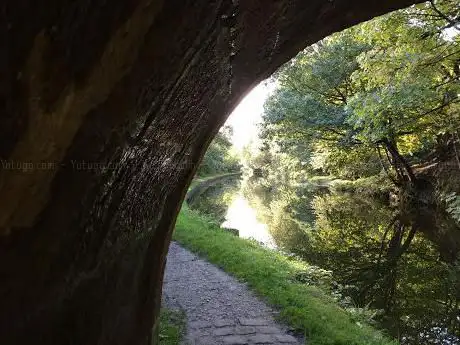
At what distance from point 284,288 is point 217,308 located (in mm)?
1448

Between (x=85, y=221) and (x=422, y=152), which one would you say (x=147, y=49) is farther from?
(x=422, y=152)

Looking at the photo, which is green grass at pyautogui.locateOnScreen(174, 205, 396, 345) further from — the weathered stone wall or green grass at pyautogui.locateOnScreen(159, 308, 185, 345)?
the weathered stone wall

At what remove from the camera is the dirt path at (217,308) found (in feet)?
17.8

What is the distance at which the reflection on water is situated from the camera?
59.1 feet

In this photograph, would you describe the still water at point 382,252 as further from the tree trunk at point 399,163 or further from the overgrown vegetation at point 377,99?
the overgrown vegetation at point 377,99

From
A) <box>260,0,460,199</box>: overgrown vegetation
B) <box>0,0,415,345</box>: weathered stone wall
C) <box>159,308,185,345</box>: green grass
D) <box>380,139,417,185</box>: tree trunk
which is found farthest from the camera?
<box>380,139,417,185</box>: tree trunk

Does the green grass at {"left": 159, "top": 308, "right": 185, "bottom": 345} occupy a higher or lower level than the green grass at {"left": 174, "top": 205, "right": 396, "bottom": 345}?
lower

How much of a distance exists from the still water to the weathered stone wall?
6.59m

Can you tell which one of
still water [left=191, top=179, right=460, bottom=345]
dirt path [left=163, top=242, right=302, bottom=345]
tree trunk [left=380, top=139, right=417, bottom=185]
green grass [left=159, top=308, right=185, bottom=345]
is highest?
tree trunk [left=380, top=139, right=417, bottom=185]

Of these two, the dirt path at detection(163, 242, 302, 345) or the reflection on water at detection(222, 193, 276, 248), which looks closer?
the dirt path at detection(163, 242, 302, 345)

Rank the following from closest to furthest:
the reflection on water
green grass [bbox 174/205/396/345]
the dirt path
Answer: the dirt path, green grass [bbox 174/205/396/345], the reflection on water

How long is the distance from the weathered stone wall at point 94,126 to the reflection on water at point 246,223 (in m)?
12.6

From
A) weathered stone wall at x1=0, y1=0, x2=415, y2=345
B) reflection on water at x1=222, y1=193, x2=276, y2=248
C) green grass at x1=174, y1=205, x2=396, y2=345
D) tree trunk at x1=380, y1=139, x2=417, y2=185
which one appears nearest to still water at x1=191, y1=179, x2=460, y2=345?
reflection on water at x1=222, y1=193, x2=276, y2=248

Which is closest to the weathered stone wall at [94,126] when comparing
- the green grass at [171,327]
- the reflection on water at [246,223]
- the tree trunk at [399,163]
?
the green grass at [171,327]
